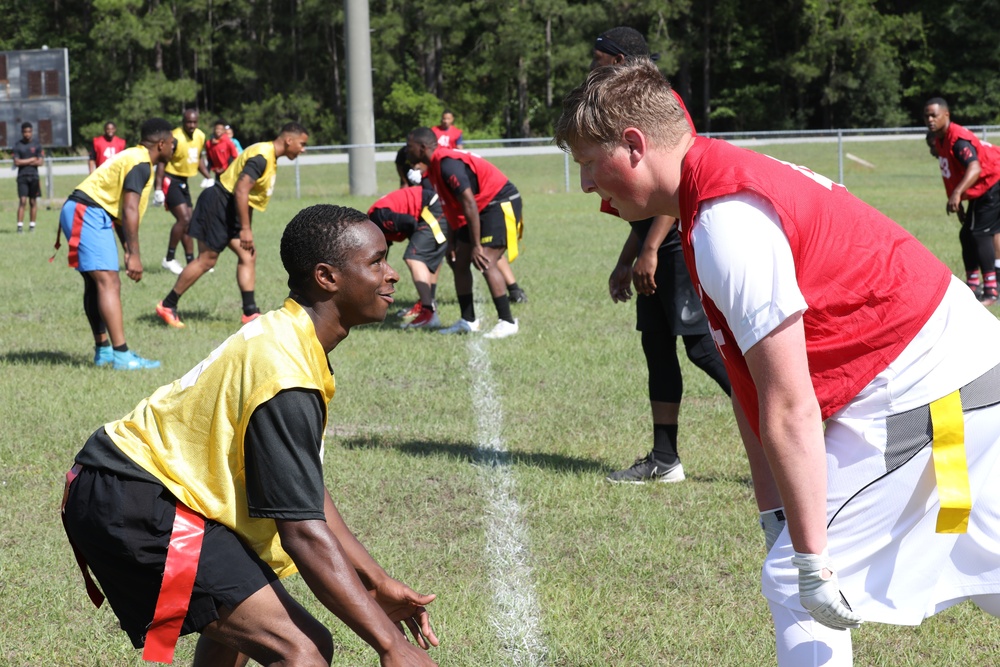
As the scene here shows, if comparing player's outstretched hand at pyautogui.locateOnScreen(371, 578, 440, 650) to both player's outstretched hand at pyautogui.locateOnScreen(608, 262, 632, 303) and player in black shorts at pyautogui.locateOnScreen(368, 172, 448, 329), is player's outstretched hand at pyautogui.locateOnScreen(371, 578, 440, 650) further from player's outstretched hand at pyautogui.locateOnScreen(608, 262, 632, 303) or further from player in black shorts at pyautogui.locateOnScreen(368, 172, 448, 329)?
player in black shorts at pyautogui.locateOnScreen(368, 172, 448, 329)

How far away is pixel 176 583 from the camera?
8.29 ft

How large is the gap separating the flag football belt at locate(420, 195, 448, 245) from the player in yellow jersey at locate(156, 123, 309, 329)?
4.32 feet

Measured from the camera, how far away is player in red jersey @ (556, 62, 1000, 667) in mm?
2225

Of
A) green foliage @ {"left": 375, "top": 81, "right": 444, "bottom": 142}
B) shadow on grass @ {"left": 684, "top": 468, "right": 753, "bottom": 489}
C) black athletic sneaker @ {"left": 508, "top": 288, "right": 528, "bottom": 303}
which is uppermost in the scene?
green foliage @ {"left": 375, "top": 81, "right": 444, "bottom": 142}

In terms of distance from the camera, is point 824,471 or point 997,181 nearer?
point 824,471

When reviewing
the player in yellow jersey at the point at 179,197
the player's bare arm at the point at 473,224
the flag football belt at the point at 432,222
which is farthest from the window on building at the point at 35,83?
the player's bare arm at the point at 473,224

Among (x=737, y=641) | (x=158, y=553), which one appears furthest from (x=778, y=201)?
(x=737, y=641)

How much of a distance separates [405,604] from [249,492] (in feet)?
1.89

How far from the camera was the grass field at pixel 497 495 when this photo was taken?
12.8 feet

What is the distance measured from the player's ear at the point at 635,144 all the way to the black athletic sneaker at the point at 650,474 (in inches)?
139

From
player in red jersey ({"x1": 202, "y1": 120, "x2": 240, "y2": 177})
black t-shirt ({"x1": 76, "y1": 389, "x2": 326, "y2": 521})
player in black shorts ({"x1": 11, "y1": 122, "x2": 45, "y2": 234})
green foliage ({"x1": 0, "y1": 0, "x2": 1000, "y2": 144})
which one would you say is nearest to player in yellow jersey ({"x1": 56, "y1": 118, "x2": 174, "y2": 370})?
black t-shirt ({"x1": 76, "y1": 389, "x2": 326, "y2": 521})

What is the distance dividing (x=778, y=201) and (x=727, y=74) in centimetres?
5496

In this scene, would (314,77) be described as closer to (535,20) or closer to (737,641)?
(535,20)

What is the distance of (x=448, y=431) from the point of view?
6723mm
